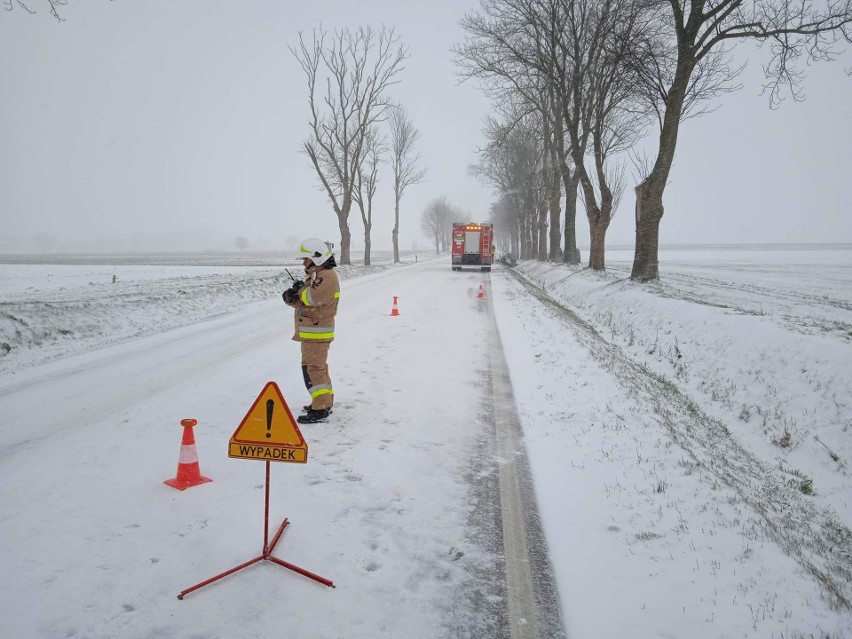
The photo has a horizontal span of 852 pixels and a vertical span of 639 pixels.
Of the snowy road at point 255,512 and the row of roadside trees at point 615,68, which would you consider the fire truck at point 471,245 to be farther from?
the snowy road at point 255,512

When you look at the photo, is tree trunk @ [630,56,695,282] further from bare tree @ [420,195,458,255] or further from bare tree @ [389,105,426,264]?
bare tree @ [420,195,458,255]

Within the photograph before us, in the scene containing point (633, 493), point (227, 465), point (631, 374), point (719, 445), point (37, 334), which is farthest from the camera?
point (37, 334)

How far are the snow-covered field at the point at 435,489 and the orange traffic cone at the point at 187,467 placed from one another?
5.2 inches

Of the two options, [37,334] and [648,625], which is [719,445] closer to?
[648,625]

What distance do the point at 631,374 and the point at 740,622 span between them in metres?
5.28

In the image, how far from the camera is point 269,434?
3410 mm

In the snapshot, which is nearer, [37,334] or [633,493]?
[633,493]

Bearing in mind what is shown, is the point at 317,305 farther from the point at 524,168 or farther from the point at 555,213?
the point at 524,168

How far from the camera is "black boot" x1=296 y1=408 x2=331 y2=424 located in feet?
18.5

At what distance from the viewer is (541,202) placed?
36344 millimetres

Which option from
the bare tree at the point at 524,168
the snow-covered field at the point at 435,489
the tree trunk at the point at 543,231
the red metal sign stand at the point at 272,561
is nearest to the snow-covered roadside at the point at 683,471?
the snow-covered field at the point at 435,489

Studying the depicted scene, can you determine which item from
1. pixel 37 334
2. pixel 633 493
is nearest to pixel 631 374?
pixel 633 493

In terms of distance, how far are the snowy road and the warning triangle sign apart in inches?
24.2

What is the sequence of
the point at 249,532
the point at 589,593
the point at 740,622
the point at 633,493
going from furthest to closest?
the point at 633,493, the point at 249,532, the point at 589,593, the point at 740,622
